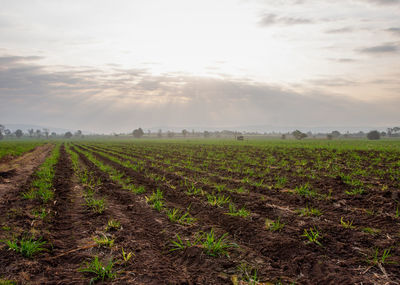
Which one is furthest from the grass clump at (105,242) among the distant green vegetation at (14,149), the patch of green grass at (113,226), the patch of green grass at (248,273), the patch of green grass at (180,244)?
the distant green vegetation at (14,149)

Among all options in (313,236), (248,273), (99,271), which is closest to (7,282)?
(99,271)

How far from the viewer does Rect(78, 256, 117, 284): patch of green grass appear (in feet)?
12.8

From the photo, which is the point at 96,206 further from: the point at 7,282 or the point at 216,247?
the point at 216,247

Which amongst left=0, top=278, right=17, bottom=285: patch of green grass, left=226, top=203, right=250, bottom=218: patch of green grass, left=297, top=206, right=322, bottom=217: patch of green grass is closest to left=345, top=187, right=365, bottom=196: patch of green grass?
left=297, top=206, right=322, bottom=217: patch of green grass

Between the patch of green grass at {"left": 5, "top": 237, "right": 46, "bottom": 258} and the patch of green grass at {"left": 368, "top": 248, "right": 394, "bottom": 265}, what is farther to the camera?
the patch of green grass at {"left": 5, "top": 237, "right": 46, "bottom": 258}

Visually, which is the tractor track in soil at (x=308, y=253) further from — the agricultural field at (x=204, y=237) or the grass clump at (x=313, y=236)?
the grass clump at (x=313, y=236)

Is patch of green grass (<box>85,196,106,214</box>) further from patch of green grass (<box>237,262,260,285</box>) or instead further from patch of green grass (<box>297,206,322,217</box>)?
patch of green grass (<box>297,206,322,217</box>)

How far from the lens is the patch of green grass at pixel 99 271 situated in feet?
12.8

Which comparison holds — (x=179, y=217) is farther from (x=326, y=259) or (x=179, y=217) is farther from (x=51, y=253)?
(x=326, y=259)

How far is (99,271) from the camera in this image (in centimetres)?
401

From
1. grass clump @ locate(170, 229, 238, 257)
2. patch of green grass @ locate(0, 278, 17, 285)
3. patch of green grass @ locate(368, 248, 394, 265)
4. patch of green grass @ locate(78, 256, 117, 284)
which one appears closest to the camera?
patch of green grass @ locate(0, 278, 17, 285)

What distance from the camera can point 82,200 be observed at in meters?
8.84

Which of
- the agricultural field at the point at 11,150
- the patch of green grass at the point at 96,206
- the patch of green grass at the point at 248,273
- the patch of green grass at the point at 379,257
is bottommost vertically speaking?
the patch of green grass at the point at 248,273

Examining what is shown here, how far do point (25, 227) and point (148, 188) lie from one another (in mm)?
5125
